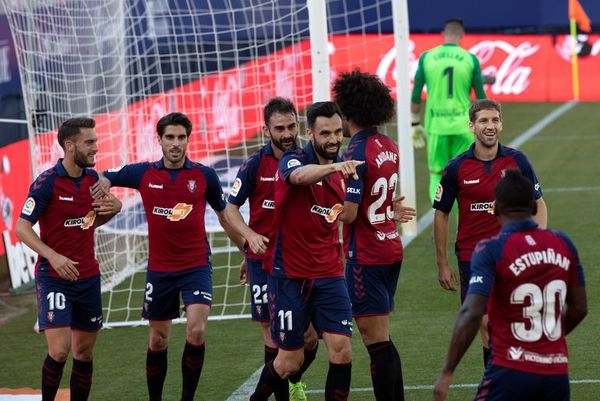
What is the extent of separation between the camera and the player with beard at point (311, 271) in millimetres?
7375

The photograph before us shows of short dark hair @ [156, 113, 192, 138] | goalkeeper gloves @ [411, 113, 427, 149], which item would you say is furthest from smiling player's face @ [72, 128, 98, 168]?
goalkeeper gloves @ [411, 113, 427, 149]

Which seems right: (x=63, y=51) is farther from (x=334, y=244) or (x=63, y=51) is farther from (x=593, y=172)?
(x=593, y=172)

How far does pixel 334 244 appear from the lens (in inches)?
298

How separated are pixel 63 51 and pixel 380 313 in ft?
21.0

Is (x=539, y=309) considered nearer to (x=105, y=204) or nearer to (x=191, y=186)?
(x=191, y=186)

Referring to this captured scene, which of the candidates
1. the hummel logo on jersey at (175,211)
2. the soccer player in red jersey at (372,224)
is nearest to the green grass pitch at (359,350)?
the soccer player in red jersey at (372,224)

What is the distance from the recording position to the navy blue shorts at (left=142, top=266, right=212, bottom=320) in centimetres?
841

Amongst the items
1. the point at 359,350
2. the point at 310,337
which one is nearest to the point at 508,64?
the point at 359,350

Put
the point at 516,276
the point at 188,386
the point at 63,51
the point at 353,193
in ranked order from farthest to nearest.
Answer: the point at 63,51 < the point at 188,386 < the point at 353,193 < the point at 516,276

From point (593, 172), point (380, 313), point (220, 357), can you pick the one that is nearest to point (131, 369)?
point (220, 357)

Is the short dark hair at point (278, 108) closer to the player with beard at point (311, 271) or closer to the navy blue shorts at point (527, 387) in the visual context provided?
the player with beard at point (311, 271)

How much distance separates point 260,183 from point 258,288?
2.40ft

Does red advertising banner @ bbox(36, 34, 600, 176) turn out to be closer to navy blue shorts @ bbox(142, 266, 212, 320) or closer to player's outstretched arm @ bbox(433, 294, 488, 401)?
navy blue shorts @ bbox(142, 266, 212, 320)

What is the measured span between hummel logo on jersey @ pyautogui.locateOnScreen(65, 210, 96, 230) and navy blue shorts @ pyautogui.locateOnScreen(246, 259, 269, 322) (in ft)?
3.57
